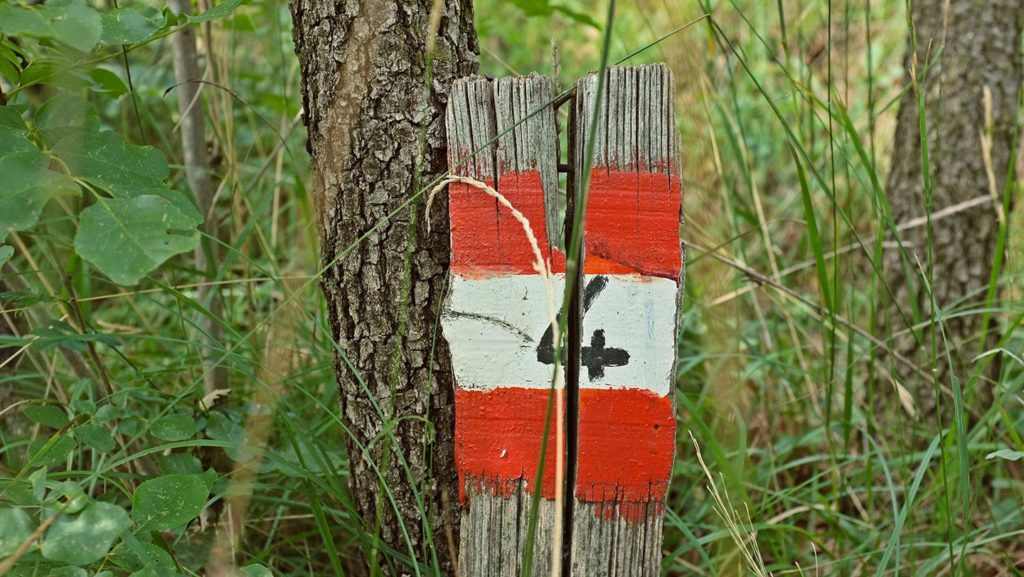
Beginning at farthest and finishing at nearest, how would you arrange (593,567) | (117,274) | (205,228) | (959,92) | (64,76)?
(959,92)
(205,228)
(593,567)
(64,76)
(117,274)

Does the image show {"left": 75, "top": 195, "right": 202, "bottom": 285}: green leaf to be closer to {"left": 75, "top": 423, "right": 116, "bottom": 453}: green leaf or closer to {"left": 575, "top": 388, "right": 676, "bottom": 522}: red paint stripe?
{"left": 75, "top": 423, "right": 116, "bottom": 453}: green leaf

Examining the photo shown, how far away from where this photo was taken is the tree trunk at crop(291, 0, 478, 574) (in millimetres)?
1190

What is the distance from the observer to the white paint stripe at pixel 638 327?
1.15 metres

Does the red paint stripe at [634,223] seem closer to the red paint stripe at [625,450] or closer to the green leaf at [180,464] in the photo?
the red paint stripe at [625,450]

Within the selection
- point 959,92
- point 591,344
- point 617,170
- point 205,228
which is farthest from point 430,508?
point 959,92

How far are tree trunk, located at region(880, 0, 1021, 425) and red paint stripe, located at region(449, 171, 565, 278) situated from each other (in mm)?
1418

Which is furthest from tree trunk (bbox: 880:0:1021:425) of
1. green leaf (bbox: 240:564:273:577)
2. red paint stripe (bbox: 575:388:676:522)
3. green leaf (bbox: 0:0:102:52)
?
green leaf (bbox: 0:0:102:52)

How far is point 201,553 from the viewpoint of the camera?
1398 millimetres

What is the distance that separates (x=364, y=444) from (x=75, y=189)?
597 millimetres

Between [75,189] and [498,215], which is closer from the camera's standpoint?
[75,189]

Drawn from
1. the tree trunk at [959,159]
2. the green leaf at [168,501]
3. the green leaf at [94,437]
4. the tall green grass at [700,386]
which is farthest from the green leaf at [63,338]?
the tree trunk at [959,159]

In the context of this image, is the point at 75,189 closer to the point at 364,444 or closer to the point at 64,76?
the point at 64,76

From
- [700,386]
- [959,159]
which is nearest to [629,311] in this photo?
[700,386]

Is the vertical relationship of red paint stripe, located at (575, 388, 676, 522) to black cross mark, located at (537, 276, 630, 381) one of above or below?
below
